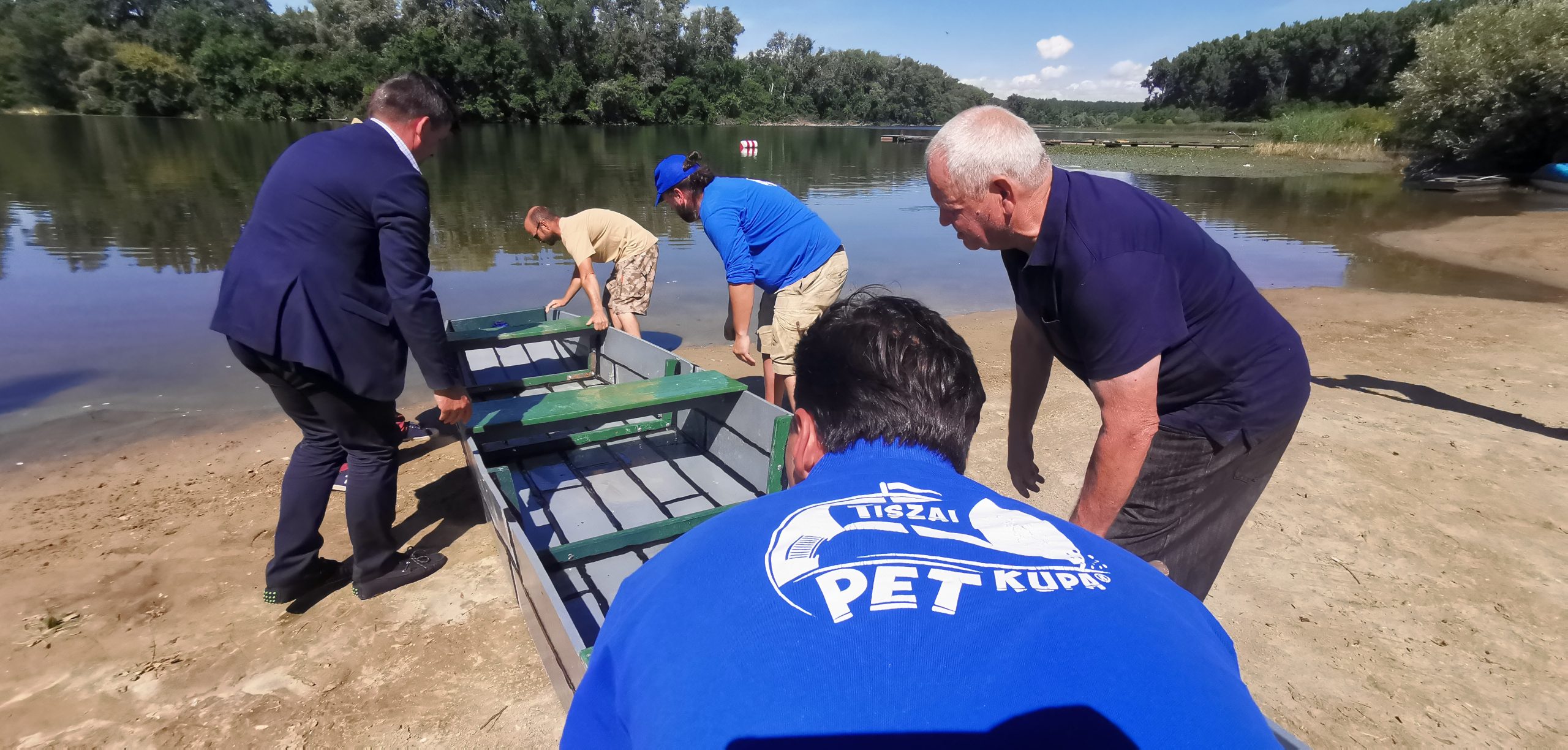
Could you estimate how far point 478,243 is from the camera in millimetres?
12797

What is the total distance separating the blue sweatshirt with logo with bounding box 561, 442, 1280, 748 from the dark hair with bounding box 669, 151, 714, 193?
371 centimetres

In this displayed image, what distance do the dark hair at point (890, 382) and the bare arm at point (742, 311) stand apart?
10.00ft

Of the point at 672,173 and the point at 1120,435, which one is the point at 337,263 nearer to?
the point at 672,173

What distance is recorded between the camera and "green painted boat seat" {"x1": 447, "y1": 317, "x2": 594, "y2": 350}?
17.5ft

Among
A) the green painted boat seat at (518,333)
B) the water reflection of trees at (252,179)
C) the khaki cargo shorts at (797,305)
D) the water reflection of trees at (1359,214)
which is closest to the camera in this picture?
the khaki cargo shorts at (797,305)

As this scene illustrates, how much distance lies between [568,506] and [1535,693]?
418 cm

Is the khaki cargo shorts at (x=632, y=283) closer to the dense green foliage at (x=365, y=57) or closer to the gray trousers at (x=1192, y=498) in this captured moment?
the gray trousers at (x=1192, y=498)

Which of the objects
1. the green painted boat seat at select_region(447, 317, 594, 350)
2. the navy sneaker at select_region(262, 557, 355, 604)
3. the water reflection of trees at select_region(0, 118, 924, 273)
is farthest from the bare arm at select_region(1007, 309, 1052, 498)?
the water reflection of trees at select_region(0, 118, 924, 273)

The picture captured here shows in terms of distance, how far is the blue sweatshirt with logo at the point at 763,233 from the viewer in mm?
4445

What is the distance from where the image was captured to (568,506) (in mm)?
3820

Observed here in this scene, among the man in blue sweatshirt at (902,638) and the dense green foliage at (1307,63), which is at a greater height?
the dense green foliage at (1307,63)

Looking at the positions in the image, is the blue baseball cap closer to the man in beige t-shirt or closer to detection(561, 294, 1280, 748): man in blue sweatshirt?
the man in beige t-shirt

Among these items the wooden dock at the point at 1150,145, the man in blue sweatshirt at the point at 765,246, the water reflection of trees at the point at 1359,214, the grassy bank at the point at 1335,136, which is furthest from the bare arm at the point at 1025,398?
the wooden dock at the point at 1150,145

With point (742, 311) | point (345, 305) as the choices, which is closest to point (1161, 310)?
point (345, 305)
